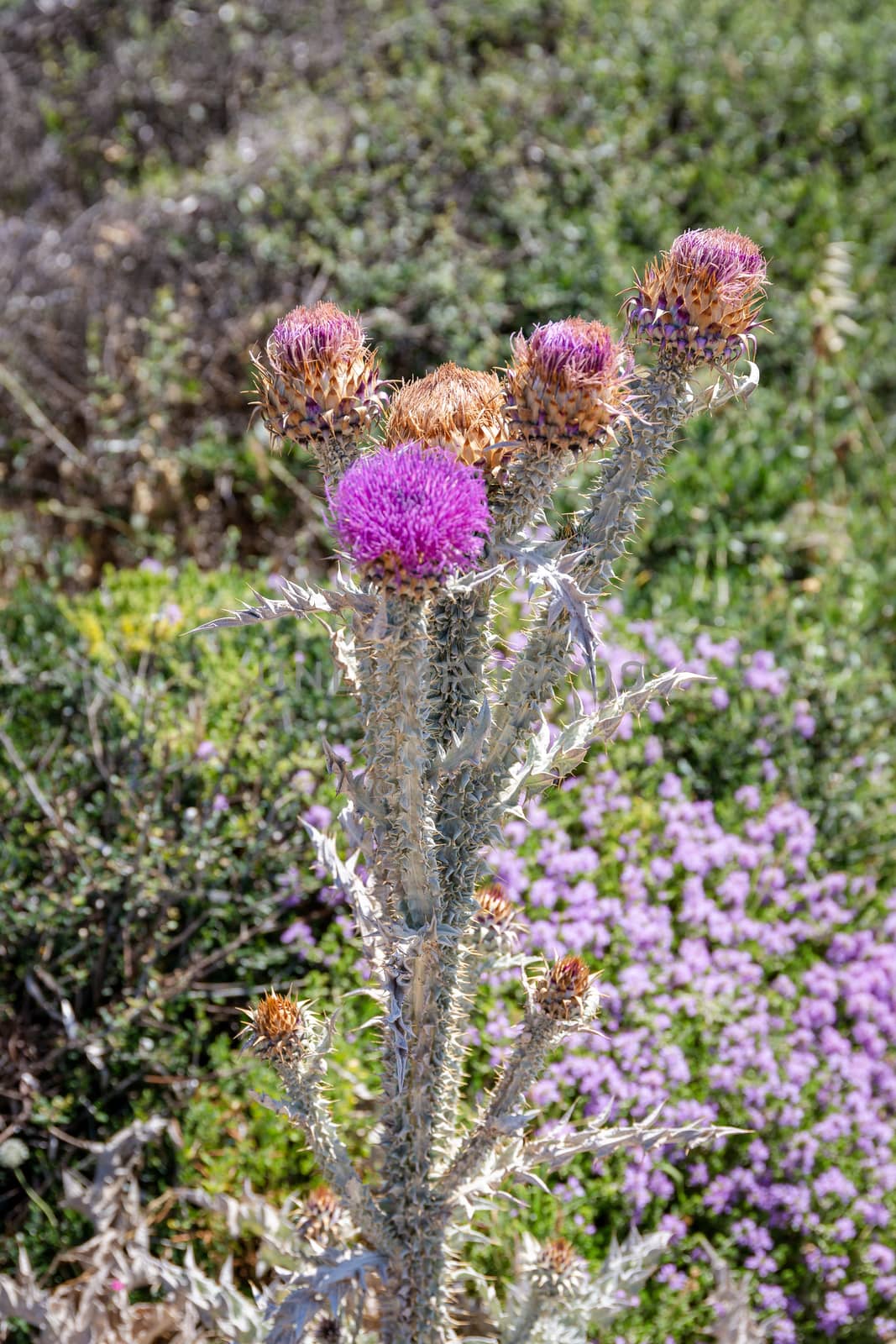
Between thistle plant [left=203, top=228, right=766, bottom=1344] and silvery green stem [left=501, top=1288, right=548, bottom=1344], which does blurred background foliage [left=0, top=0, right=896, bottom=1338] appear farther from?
thistle plant [left=203, top=228, right=766, bottom=1344]

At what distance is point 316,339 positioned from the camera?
171 centimetres

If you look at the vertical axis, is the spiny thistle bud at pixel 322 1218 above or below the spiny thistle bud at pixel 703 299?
below

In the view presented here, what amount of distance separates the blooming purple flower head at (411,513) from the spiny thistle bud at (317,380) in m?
0.19

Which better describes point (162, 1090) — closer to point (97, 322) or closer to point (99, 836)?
point (99, 836)

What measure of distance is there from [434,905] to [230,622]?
0.57 metres

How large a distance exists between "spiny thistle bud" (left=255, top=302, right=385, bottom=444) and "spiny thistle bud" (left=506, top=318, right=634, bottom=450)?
24 cm

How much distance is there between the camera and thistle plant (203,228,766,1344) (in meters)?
1.60

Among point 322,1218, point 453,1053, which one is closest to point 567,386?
point 453,1053

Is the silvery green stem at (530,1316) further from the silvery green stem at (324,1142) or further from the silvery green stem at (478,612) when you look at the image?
the silvery green stem at (478,612)

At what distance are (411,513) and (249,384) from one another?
4505 millimetres

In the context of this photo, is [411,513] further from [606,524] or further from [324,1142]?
[324,1142]

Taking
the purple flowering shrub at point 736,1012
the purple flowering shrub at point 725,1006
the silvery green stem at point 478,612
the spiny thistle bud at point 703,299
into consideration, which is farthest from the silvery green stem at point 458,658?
the purple flowering shrub at point 736,1012

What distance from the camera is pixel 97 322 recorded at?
5793mm

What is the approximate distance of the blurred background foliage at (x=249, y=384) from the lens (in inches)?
130
